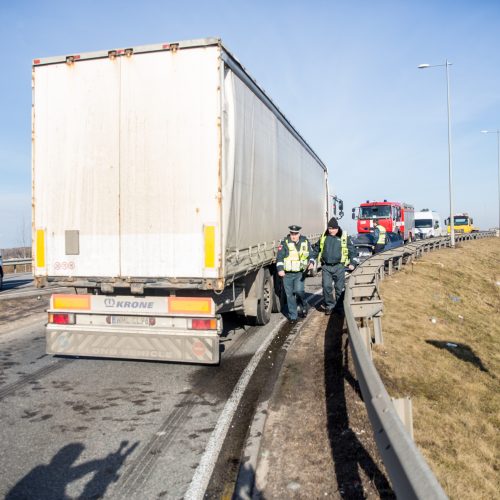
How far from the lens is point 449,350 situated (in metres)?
7.79

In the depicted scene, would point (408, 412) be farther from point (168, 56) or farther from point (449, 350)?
→ point (449, 350)

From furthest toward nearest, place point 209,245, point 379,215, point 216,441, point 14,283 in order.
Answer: point 379,215 < point 14,283 < point 209,245 < point 216,441

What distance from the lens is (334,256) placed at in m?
9.24

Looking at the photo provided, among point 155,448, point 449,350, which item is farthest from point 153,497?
point 449,350

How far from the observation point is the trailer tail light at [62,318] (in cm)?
623

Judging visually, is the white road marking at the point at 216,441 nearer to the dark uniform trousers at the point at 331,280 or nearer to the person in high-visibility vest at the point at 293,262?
the person in high-visibility vest at the point at 293,262

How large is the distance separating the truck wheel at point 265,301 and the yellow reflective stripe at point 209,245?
9.43 ft

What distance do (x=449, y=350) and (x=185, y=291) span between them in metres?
4.66

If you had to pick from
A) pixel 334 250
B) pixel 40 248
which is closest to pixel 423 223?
pixel 334 250

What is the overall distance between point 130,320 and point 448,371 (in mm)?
4460

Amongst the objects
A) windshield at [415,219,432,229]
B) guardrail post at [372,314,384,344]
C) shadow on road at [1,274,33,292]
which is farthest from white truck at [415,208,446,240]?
guardrail post at [372,314,384,344]

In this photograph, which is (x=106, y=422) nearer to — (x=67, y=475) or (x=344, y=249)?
(x=67, y=475)

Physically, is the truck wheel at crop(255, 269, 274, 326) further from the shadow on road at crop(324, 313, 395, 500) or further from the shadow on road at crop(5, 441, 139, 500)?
the shadow on road at crop(5, 441, 139, 500)

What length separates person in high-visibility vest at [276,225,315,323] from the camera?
345 inches
